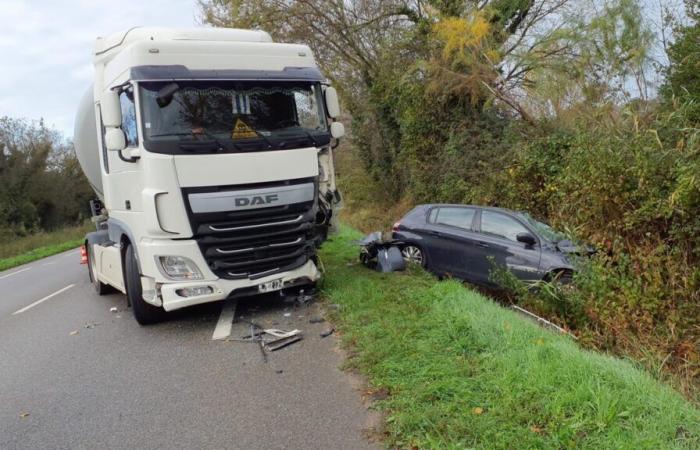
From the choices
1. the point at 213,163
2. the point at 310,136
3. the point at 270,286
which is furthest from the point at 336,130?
the point at 270,286

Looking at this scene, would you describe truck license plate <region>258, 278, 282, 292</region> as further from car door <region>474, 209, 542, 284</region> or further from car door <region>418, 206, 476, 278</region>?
car door <region>418, 206, 476, 278</region>

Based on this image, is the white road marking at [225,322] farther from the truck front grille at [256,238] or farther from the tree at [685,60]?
the tree at [685,60]

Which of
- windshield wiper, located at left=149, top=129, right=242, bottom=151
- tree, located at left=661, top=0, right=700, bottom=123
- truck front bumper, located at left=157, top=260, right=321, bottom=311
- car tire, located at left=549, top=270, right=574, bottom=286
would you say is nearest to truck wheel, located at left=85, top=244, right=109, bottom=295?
truck front bumper, located at left=157, top=260, right=321, bottom=311

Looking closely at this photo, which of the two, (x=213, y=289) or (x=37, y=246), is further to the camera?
(x=37, y=246)

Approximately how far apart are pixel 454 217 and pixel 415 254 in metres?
1.03

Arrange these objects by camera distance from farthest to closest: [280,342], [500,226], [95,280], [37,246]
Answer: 1. [37,246]
2. [95,280]
3. [500,226]
4. [280,342]

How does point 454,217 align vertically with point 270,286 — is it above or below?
above

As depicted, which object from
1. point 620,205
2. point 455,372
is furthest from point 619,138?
point 455,372

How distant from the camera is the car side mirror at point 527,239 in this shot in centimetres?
773

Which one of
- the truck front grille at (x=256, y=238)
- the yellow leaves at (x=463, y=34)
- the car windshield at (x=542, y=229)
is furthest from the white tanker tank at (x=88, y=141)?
the yellow leaves at (x=463, y=34)

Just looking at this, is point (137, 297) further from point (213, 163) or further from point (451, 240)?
point (451, 240)

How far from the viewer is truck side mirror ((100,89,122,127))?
233 inches

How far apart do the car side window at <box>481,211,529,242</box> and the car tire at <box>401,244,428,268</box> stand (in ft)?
4.54

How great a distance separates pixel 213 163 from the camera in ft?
18.9
